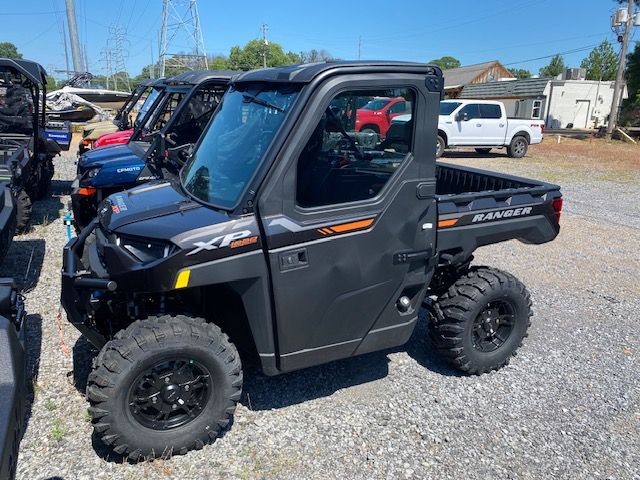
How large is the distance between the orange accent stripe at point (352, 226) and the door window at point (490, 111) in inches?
631

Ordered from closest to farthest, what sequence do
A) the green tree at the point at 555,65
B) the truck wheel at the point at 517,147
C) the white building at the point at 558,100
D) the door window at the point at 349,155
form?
the door window at the point at 349,155, the truck wheel at the point at 517,147, the white building at the point at 558,100, the green tree at the point at 555,65

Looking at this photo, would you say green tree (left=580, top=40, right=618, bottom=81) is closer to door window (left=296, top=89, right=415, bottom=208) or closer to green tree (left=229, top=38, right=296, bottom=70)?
green tree (left=229, top=38, right=296, bottom=70)

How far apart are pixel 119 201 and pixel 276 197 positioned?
1.31 m

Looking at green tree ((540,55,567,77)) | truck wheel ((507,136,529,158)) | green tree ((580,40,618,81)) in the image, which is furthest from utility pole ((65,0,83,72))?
green tree ((540,55,567,77))

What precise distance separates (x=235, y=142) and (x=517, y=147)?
17.4 metres

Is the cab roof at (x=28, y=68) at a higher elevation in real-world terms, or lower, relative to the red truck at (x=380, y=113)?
higher

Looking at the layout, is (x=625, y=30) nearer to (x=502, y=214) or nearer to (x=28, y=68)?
(x=28, y=68)

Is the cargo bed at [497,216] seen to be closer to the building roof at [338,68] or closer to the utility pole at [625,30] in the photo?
the building roof at [338,68]

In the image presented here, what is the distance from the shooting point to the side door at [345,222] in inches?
122

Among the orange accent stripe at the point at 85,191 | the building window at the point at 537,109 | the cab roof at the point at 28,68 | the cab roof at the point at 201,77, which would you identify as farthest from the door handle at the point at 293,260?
the building window at the point at 537,109

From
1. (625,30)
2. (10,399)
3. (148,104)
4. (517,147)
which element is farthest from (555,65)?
(10,399)

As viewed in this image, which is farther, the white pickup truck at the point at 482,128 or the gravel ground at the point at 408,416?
the white pickup truck at the point at 482,128

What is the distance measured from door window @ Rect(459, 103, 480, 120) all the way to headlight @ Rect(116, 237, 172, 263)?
Result: 15.9 m

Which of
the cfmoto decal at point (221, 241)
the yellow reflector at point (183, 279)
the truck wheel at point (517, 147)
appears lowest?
the truck wheel at point (517, 147)
